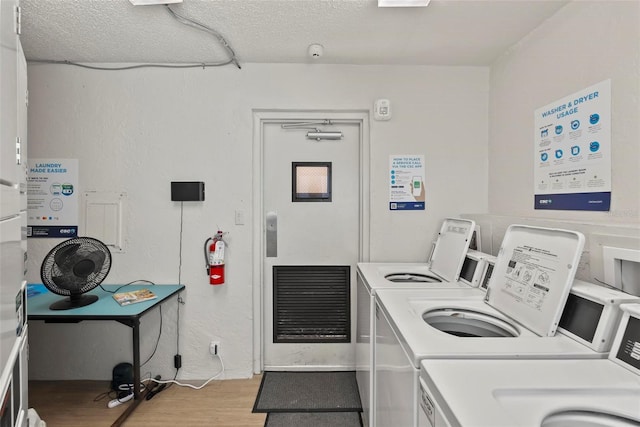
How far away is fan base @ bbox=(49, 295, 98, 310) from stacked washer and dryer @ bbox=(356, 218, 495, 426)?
1.76 metres

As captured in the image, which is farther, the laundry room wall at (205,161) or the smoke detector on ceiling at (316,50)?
the laundry room wall at (205,161)

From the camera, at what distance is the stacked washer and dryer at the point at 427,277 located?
5.19ft

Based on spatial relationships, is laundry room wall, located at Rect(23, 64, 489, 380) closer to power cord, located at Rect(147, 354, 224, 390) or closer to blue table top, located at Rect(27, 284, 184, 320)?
power cord, located at Rect(147, 354, 224, 390)

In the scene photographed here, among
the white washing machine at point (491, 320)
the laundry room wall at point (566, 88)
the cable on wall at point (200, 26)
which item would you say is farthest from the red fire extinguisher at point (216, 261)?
the laundry room wall at point (566, 88)

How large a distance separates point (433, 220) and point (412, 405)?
162cm

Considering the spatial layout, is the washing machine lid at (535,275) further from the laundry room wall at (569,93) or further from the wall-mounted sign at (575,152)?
the wall-mounted sign at (575,152)

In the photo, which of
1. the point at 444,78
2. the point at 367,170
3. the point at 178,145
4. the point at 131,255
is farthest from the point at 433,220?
the point at 131,255

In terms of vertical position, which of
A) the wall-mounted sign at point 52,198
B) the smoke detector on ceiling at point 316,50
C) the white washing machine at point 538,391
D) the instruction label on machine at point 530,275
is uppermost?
the smoke detector on ceiling at point 316,50

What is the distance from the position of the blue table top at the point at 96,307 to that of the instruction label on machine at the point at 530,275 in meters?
1.96

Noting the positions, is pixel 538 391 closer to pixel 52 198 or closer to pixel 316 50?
pixel 316 50

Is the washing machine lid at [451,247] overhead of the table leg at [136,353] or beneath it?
overhead

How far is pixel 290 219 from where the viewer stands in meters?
2.44

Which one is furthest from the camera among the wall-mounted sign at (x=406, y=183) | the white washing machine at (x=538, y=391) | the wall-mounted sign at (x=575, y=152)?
the wall-mounted sign at (x=406, y=183)

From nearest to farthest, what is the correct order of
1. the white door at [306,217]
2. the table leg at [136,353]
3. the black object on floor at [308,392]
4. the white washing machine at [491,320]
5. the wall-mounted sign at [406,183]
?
the white washing machine at [491,320], the table leg at [136,353], the black object on floor at [308,392], the wall-mounted sign at [406,183], the white door at [306,217]
